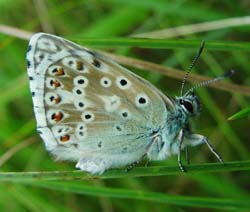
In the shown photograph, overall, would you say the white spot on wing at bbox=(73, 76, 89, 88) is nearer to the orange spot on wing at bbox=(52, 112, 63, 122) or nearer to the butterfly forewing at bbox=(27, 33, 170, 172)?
the butterfly forewing at bbox=(27, 33, 170, 172)

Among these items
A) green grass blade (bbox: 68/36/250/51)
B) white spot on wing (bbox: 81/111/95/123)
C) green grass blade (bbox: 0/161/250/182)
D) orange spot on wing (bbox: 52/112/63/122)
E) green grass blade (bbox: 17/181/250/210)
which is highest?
green grass blade (bbox: 68/36/250/51)

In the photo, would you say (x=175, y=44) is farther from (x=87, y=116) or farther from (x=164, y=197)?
(x=164, y=197)

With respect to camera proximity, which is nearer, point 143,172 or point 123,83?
point 143,172

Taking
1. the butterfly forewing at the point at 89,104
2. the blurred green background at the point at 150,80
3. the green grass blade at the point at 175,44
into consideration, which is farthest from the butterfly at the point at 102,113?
the blurred green background at the point at 150,80

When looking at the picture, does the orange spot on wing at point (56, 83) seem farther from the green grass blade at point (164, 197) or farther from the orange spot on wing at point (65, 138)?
the green grass blade at point (164, 197)

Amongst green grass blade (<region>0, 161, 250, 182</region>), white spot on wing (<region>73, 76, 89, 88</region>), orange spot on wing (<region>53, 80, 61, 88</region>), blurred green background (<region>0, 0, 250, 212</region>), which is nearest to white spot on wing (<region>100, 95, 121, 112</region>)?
white spot on wing (<region>73, 76, 89, 88</region>)

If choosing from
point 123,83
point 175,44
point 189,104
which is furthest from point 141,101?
point 175,44

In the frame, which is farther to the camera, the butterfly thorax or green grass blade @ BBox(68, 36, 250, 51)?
the butterfly thorax
